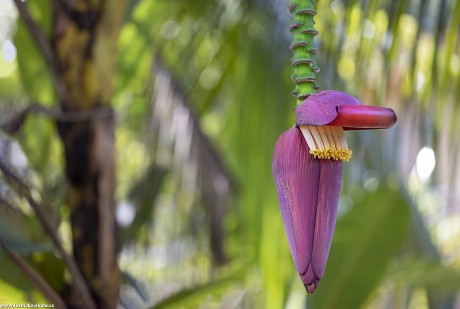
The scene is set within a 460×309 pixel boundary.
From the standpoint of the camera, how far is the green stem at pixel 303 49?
1.49 feet

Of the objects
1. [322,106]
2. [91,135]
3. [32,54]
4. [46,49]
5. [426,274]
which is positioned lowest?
[426,274]

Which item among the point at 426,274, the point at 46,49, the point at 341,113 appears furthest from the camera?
the point at 426,274

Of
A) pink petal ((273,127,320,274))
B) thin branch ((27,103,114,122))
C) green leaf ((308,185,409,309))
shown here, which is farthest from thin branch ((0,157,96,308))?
pink petal ((273,127,320,274))

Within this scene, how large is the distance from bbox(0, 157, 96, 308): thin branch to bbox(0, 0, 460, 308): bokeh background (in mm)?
28

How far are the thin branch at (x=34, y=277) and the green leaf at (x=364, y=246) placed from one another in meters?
0.48

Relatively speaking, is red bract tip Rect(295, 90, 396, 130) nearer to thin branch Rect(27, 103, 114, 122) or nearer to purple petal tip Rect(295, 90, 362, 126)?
purple petal tip Rect(295, 90, 362, 126)

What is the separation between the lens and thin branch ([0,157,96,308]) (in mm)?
983

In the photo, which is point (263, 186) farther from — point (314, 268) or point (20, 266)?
point (314, 268)

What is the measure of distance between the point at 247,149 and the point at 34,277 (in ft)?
2.50

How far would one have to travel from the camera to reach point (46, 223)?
3.46ft

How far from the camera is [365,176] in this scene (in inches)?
77.3

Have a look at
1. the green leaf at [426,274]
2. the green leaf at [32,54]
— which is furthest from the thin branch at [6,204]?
the green leaf at [426,274]

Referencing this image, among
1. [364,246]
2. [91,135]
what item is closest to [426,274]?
[364,246]

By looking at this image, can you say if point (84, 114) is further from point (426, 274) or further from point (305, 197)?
point (305, 197)
